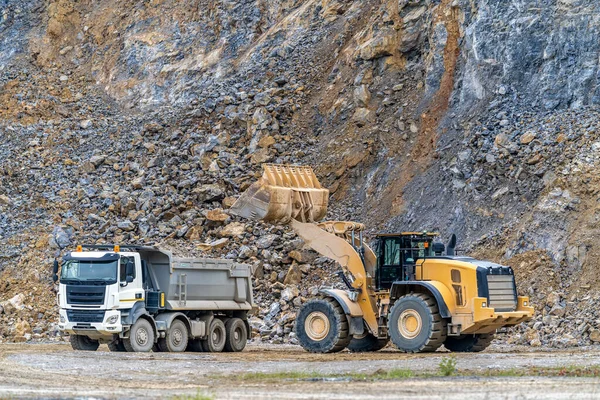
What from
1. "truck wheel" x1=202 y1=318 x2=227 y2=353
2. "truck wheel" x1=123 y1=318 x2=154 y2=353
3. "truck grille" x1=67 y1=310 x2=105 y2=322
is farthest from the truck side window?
"truck wheel" x1=202 y1=318 x2=227 y2=353

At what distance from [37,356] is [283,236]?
13.0m

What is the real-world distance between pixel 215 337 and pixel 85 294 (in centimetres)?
341

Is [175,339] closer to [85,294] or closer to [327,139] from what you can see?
[85,294]

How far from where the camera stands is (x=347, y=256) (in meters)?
21.1

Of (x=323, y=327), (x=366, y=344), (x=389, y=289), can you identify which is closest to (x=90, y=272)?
(x=323, y=327)

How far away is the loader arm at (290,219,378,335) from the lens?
20906 mm

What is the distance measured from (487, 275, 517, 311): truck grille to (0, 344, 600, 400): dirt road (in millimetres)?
945

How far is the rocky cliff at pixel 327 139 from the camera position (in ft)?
91.7

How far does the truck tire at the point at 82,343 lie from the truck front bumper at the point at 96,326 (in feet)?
1.95

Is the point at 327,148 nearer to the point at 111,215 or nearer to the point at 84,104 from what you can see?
the point at 111,215

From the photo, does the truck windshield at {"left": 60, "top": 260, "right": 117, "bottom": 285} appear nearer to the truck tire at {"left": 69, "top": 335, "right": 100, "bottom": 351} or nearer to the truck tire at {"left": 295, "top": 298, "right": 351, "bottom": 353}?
the truck tire at {"left": 69, "top": 335, "right": 100, "bottom": 351}

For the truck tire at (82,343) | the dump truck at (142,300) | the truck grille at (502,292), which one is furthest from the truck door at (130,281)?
the truck grille at (502,292)

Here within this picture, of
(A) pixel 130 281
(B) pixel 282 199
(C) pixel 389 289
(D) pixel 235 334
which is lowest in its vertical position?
(D) pixel 235 334

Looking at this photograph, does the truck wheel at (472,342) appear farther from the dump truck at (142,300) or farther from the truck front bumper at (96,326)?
the truck front bumper at (96,326)
